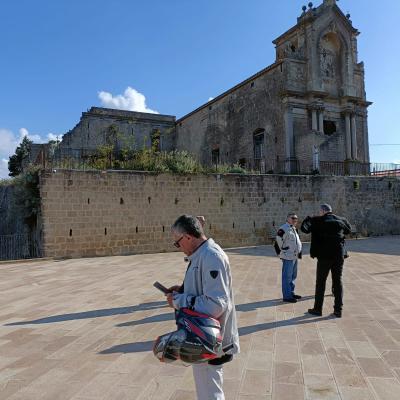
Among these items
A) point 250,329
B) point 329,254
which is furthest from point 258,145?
point 250,329

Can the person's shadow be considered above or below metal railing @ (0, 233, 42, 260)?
below

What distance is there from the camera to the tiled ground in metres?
3.42

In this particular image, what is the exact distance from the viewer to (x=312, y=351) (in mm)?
4285

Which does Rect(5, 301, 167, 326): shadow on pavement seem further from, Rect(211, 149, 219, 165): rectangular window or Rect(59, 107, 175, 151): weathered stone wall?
Rect(211, 149, 219, 165): rectangular window

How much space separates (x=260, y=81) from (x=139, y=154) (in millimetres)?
11853

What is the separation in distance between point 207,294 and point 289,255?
187 inches

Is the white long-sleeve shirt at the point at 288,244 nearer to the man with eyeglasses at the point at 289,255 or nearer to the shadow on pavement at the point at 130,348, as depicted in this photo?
the man with eyeglasses at the point at 289,255

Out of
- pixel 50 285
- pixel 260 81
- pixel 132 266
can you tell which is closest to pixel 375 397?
pixel 50 285

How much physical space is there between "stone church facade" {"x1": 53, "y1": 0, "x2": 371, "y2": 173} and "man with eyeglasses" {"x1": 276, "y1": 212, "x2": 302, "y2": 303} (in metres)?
15.0

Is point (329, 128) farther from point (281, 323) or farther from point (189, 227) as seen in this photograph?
point (189, 227)

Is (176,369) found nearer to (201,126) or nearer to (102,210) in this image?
(102,210)

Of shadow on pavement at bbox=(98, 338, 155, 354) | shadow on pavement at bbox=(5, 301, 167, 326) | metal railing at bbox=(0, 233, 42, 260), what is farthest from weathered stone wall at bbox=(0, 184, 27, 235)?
shadow on pavement at bbox=(98, 338, 155, 354)

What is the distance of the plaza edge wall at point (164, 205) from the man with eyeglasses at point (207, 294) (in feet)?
39.3

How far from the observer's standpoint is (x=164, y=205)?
15.4 metres
